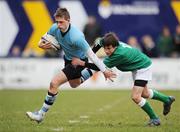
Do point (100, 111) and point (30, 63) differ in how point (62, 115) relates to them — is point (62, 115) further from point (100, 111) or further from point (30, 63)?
point (30, 63)

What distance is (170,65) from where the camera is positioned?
23719 mm

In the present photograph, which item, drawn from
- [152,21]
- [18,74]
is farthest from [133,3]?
[18,74]

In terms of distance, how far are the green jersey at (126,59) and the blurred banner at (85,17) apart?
52.2 ft

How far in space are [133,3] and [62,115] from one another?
14.5 meters

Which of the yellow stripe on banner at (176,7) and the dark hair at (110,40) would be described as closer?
the dark hair at (110,40)

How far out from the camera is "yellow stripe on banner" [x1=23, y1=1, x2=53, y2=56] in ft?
95.4

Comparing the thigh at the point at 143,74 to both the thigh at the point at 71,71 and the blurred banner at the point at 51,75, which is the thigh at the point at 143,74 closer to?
the thigh at the point at 71,71

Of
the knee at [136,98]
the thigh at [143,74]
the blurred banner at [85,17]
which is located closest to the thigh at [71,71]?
the thigh at [143,74]

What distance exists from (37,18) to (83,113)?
48.3 feet

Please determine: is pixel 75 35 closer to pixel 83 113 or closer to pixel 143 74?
pixel 143 74

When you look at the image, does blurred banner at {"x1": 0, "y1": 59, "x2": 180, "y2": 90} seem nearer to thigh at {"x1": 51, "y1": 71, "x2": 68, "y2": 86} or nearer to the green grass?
the green grass

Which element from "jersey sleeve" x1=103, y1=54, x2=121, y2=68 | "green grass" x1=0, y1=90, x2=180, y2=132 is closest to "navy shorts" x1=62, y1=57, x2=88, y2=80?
"jersey sleeve" x1=103, y1=54, x2=121, y2=68

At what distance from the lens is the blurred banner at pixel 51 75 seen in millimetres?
23641

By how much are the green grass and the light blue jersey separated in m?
1.32
